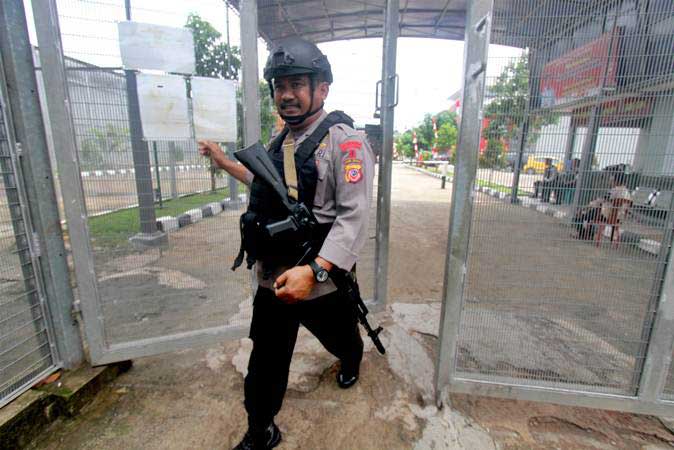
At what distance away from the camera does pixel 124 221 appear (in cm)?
196

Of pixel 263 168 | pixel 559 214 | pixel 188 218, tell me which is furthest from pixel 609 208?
pixel 188 218

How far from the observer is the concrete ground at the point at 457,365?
1.66 metres

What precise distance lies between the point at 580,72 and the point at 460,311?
1210 millimetres

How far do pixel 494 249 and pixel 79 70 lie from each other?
228 centimetres

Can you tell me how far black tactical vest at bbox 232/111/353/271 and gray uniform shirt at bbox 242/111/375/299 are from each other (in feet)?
0.11

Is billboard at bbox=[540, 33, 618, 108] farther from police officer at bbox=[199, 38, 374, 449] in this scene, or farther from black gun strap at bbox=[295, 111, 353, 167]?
black gun strap at bbox=[295, 111, 353, 167]

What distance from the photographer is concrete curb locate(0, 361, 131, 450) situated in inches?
62.1

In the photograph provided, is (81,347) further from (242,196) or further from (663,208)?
(663,208)

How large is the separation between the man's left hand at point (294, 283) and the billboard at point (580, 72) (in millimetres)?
1286

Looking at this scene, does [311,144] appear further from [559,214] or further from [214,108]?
[559,214]

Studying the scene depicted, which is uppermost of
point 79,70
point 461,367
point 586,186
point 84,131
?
point 79,70

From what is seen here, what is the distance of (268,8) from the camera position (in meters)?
2.23

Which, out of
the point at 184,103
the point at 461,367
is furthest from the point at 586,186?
the point at 184,103

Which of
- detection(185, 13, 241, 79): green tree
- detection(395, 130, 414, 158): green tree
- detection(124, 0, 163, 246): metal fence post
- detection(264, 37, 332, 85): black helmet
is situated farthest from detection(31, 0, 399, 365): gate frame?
detection(395, 130, 414, 158): green tree
